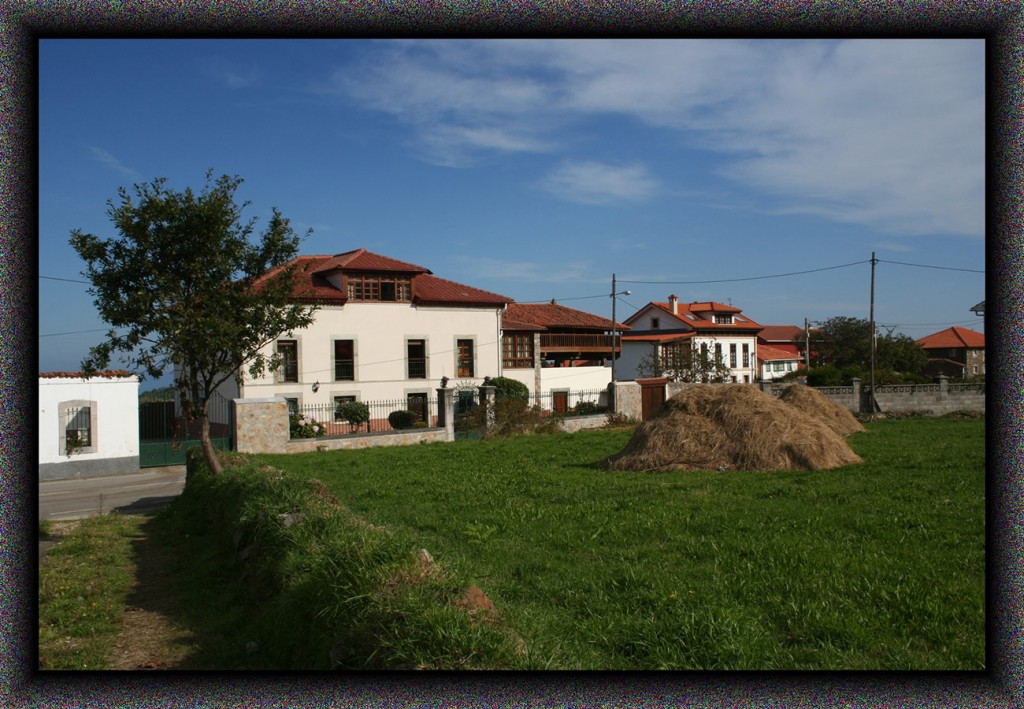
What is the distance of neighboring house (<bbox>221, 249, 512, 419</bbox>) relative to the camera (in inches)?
1235

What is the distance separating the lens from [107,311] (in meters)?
11.1

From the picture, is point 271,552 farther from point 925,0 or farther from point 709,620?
point 925,0

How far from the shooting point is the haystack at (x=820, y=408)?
18.8 metres

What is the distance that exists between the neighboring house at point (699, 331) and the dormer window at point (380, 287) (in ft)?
75.6

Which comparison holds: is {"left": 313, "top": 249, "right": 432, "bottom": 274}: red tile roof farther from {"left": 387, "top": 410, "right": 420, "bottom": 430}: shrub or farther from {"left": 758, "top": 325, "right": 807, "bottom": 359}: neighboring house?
{"left": 758, "top": 325, "right": 807, "bottom": 359}: neighboring house

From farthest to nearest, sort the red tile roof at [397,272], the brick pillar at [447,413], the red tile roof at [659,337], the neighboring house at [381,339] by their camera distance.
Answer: the red tile roof at [659,337]
the red tile roof at [397,272]
the neighboring house at [381,339]
the brick pillar at [447,413]

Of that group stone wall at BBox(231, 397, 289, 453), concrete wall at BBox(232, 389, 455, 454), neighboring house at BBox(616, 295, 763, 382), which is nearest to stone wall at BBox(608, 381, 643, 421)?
concrete wall at BBox(232, 389, 455, 454)

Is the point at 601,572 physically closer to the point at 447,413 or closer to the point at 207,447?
the point at 207,447

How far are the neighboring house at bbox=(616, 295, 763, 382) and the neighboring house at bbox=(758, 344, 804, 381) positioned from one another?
361 cm

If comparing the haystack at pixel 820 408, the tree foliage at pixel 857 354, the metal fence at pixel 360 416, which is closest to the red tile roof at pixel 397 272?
the metal fence at pixel 360 416

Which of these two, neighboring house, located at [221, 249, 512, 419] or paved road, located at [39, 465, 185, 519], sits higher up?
neighboring house, located at [221, 249, 512, 419]

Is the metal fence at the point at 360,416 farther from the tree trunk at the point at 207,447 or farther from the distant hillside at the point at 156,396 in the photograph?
the tree trunk at the point at 207,447

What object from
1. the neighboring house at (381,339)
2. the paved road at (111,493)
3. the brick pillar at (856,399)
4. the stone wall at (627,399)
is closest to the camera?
the paved road at (111,493)

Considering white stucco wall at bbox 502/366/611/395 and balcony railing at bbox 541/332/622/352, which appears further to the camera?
balcony railing at bbox 541/332/622/352
